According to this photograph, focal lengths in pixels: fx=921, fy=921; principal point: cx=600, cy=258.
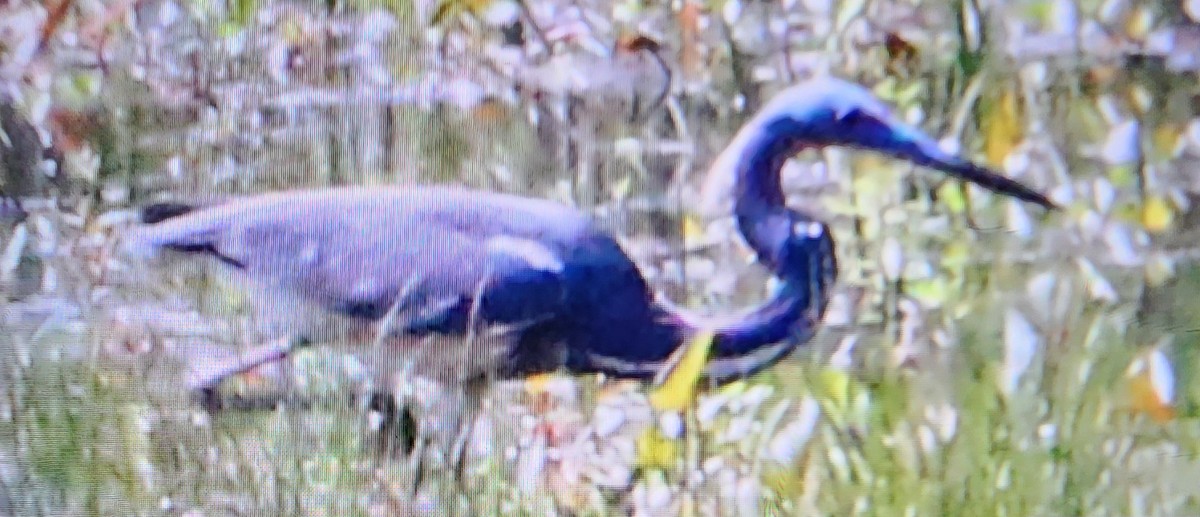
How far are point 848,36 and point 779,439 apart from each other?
0.27 meters

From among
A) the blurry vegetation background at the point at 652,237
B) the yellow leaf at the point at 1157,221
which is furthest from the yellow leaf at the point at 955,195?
the yellow leaf at the point at 1157,221

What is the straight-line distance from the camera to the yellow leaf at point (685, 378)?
0.61 metres

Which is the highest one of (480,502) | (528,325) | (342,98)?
(342,98)

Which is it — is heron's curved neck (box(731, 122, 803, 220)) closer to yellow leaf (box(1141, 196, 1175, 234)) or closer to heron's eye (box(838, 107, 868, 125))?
heron's eye (box(838, 107, 868, 125))

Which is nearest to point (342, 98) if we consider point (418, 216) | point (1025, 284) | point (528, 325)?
point (418, 216)

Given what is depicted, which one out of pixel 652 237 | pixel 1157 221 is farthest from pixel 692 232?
pixel 1157 221

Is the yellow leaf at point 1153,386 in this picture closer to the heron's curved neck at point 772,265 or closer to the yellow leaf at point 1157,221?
the yellow leaf at point 1157,221

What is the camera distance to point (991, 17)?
0.61m

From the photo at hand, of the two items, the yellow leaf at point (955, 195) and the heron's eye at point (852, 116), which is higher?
the heron's eye at point (852, 116)

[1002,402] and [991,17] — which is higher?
[991,17]

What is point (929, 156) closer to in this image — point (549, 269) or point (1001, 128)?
point (1001, 128)

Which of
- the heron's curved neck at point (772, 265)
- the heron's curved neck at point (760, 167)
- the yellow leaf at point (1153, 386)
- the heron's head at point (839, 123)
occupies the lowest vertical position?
the yellow leaf at point (1153, 386)

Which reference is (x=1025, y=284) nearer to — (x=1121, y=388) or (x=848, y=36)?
(x=1121, y=388)

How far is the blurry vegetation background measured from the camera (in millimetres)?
607
